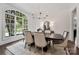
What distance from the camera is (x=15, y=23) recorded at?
251 cm

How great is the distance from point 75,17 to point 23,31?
116 cm

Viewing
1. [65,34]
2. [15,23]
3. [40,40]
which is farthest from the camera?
[40,40]

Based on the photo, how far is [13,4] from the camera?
96.1 inches

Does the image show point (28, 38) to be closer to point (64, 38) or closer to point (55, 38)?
point (55, 38)

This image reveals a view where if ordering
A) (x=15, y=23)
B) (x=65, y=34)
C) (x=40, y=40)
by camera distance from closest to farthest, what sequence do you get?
(x=65, y=34), (x=15, y=23), (x=40, y=40)

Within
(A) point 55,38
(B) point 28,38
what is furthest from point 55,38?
(B) point 28,38

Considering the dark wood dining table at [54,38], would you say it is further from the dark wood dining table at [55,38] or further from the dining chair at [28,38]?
the dining chair at [28,38]

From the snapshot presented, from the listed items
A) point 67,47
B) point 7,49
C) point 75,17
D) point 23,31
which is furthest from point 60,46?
point 7,49

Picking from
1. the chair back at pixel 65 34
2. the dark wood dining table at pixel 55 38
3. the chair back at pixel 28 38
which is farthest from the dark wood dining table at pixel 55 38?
the chair back at pixel 28 38

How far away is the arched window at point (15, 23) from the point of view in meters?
2.47

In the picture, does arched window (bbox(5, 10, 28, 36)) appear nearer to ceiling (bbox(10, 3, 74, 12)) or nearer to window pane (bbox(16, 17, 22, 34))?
window pane (bbox(16, 17, 22, 34))
